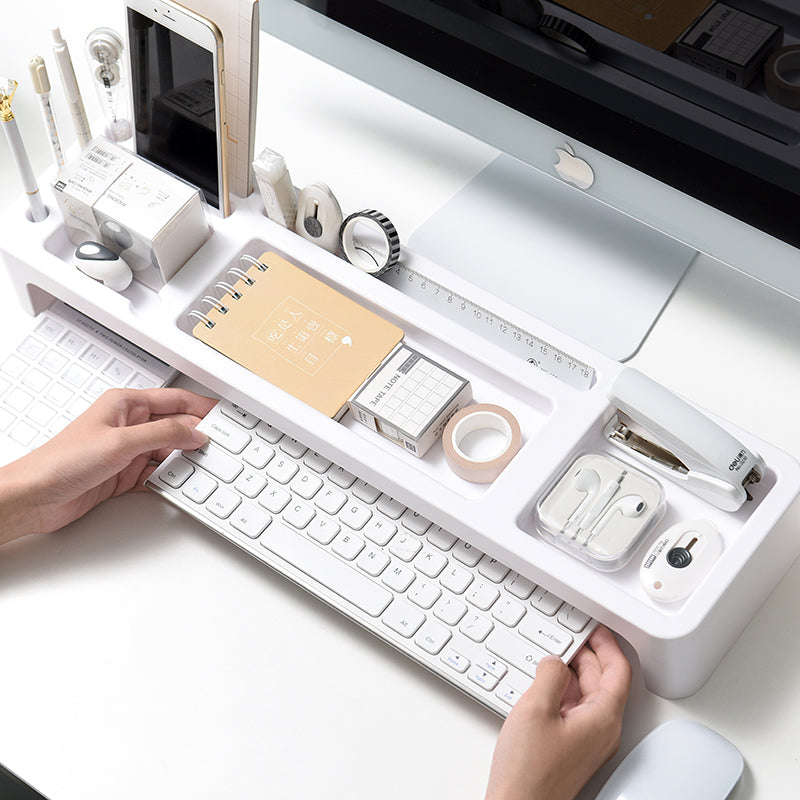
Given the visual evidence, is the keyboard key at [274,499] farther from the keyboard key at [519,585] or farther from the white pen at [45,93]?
the white pen at [45,93]

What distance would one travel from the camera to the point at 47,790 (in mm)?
827

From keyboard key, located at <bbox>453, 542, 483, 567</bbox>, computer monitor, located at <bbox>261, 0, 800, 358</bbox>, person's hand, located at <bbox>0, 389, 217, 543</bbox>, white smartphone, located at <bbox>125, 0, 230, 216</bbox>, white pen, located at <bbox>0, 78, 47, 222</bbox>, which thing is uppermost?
computer monitor, located at <bbox>261, 0, 800, 358</bbox>

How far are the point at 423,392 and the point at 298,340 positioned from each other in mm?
116

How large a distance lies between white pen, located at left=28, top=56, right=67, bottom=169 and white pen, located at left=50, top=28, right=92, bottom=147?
2 centimetres

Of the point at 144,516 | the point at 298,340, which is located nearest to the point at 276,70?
the point at 298,340

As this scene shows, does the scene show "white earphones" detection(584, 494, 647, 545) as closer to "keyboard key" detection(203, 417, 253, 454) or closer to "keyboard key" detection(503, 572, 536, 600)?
"keyboard key" detection(503, 572, 536, 600)

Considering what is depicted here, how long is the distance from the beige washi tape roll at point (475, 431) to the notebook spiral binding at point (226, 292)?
0.70 ft

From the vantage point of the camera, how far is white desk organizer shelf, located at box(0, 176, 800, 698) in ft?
2.69

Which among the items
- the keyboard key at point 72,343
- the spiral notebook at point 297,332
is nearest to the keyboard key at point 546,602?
the spiral notebook at point 297,332

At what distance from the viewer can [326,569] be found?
88cm

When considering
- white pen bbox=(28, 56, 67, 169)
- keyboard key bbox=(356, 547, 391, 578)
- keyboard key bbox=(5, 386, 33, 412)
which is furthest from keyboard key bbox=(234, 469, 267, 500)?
white pen bbox=(28, 56, 67, 169)

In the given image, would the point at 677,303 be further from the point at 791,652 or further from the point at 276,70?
the point at 276,70

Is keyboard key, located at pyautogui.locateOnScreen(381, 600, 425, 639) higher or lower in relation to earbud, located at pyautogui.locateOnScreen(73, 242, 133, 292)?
lower

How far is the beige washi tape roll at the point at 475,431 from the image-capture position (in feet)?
2.87
